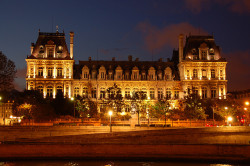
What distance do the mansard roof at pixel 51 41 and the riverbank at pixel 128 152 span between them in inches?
1501

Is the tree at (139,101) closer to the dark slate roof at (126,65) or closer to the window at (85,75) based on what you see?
the dark slate roof at (126,65)

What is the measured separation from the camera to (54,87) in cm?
6272

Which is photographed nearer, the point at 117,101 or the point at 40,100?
the point at 40,100

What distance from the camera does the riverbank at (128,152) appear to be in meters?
28.0

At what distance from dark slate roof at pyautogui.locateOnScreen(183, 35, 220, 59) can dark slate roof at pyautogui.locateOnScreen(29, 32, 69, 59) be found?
2640 cm

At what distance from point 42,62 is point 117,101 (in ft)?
60.0

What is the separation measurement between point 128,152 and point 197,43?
45984mm

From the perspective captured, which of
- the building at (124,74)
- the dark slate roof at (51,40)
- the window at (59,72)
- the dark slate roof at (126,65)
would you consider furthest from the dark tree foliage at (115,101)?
the dark slate roof at (51,40)

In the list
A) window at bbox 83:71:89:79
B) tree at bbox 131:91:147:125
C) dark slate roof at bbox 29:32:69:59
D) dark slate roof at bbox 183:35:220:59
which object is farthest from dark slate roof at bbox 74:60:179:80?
tree at bbox 131:91:147:125

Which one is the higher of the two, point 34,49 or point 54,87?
point 34,49

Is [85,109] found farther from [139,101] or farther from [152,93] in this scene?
[152,93]

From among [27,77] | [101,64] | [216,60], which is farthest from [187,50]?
[27,77]

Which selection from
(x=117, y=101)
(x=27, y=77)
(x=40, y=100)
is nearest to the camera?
(x=40, y=100)

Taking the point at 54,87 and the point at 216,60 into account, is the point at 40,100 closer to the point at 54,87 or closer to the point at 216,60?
the point at 54,87
